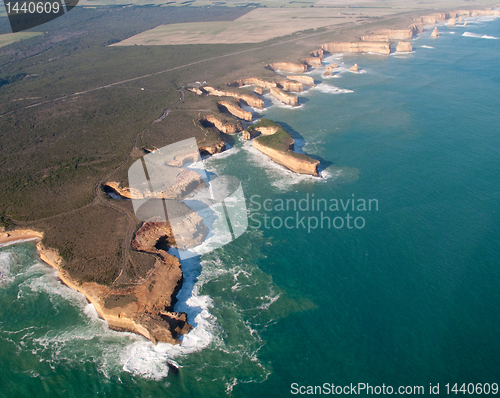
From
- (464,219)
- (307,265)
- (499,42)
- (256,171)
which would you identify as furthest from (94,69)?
(499,42)

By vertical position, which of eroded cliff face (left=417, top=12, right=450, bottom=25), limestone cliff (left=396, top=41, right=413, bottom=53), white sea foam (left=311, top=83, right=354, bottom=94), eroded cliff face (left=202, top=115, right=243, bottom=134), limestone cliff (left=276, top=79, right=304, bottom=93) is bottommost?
eroded cliff face (left=202, top=115, right=243, bottom=134)

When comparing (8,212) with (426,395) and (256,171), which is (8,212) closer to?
(256,171)

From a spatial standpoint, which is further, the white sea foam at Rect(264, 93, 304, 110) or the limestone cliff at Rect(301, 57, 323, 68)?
the limestone cliff at Rect(301, 57, 323, 68)

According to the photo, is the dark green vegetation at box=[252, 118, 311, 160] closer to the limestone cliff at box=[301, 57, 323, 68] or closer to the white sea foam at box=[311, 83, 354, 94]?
the white sea foam at box=[311, 83, 354, 94]

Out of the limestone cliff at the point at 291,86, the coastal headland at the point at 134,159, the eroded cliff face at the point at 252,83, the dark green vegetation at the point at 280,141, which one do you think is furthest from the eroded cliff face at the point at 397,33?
the dark green vegetation at the point at 280,141

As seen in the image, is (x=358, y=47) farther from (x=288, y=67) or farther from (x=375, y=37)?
(x=288, y=67)

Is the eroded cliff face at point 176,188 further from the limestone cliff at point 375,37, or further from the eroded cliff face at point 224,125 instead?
the limestone cliff at point 375,37

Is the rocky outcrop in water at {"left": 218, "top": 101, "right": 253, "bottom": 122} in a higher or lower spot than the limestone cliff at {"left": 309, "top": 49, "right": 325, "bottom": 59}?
lower

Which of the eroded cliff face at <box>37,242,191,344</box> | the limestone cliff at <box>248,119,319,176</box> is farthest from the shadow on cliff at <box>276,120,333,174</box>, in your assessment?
the eroded cliff face at <box>37,242,191,344</box>
